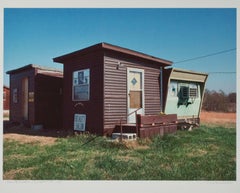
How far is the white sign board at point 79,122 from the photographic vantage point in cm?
1030

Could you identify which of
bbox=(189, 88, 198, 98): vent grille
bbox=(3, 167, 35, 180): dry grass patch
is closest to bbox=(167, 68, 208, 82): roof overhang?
bbox=(189, 88, 198, 98): vent grille

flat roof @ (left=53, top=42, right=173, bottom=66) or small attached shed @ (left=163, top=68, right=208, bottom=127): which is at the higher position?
flat roof @ (left=53, top=42, right=173, bottom=66)

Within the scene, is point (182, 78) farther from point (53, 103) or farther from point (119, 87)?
point (53, 103)

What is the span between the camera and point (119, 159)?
6703 mm

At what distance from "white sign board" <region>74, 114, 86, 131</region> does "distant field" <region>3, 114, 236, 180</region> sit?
1.19 metres

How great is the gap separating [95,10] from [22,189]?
442 centimetres

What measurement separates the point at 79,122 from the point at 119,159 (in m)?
4.16

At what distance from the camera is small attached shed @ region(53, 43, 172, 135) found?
31.4 feet

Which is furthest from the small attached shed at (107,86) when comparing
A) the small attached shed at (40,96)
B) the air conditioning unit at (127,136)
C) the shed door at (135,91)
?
the small attached shed at (40,96)

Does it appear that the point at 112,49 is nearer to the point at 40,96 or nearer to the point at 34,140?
the point at 34,140

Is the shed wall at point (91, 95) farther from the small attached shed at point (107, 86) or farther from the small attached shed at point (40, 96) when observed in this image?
the small attached shed at point (40, 96)

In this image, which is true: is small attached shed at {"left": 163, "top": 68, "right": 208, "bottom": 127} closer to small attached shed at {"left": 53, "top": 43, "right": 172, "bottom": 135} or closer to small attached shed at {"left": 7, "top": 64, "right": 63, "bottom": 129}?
small attached shed at {"left": 53, "top": 43, "right": 172, "bottom": 135}

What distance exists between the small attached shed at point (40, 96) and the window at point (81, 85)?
7.93ft

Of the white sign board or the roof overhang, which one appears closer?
the white sign board
